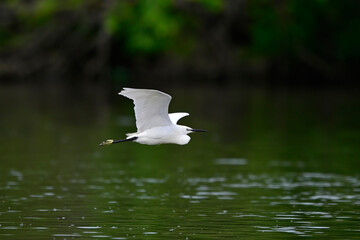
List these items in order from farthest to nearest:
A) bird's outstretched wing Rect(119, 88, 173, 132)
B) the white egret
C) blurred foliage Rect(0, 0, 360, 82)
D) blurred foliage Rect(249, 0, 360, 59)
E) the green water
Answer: blurred foliage Rect(249, 0, 360, 59)
blurred foliage Rect(0, 0, 360, 82)
the white egret
bird's outstretched wing Rect(119, 88, 173, 132)
the green water

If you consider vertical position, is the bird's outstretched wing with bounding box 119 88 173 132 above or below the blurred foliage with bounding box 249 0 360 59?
below

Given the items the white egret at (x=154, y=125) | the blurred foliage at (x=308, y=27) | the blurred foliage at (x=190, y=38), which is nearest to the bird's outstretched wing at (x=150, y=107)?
the white egret at (x=154, y=125)

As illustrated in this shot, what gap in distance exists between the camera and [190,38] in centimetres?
5172

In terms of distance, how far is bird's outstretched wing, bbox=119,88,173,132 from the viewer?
13.5m

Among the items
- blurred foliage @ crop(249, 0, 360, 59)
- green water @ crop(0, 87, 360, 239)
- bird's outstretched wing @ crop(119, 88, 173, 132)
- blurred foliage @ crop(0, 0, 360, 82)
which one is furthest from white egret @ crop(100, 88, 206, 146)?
blurred foliage @ crop(249, 0, 360, 59)

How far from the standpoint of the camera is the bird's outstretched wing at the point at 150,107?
13461 millimetres

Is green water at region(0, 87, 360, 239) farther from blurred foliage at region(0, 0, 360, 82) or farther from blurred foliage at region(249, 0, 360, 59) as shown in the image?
blurred foliage at region(249, 0, 360, 59)

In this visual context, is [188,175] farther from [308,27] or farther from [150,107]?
[308,27]

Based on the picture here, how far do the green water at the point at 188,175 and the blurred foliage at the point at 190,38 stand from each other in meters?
13.3

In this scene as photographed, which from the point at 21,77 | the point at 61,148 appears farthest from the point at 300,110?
the point at 21,77

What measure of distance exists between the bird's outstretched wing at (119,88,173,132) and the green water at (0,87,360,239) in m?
1.37

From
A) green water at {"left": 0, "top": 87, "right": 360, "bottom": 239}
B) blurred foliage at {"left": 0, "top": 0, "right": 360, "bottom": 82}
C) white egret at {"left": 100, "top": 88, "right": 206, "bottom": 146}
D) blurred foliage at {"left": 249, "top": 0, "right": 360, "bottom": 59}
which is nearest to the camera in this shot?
green water at {"left": 0, "top": 87, "right": 360, "bottom": 239}

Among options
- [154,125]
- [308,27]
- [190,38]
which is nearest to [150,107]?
[154,125]

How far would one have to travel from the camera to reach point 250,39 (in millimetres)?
53000
